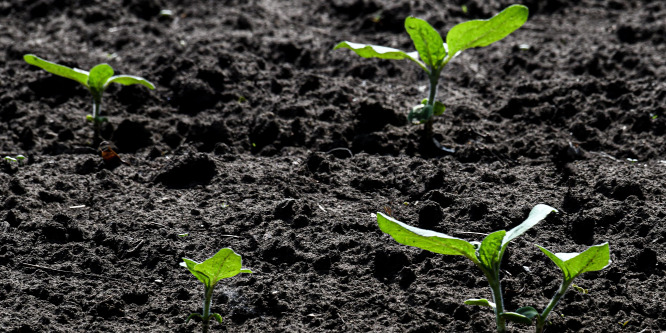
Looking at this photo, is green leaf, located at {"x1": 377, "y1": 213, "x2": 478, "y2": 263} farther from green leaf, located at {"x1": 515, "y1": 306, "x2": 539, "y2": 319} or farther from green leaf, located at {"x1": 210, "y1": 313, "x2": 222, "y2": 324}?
green leaf, located at {"x1": 210, "y1": 313, "x2": 222, "y2": 324}

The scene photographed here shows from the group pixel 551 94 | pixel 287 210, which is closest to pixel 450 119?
pixel 551 94

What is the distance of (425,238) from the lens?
1.82m

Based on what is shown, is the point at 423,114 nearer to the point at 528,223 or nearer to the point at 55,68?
the point at 528,223

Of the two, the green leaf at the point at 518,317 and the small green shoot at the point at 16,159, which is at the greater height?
the green leaf at the point at 518,317

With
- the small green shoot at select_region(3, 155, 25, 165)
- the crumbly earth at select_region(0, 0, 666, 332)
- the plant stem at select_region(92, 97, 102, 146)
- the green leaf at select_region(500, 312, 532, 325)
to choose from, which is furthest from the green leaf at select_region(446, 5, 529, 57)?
the small green shoot at select_region(3, 155, 25, 165)

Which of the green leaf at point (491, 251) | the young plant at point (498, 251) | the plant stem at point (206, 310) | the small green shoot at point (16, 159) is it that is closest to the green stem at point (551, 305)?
the young plant at point (498, 251)

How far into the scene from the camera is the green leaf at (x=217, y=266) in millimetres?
1859

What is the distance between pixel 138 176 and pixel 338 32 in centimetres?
183

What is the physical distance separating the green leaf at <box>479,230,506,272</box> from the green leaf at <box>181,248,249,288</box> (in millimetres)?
621

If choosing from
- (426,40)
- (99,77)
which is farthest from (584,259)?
(99,77)

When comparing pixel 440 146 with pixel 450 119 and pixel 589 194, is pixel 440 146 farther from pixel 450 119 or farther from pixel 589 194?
pixel 589 194

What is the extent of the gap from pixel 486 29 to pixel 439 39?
183mm

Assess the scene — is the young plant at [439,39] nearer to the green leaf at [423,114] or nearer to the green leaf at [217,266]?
the green leaf at [423,114]

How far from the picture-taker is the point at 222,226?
2.53 m
